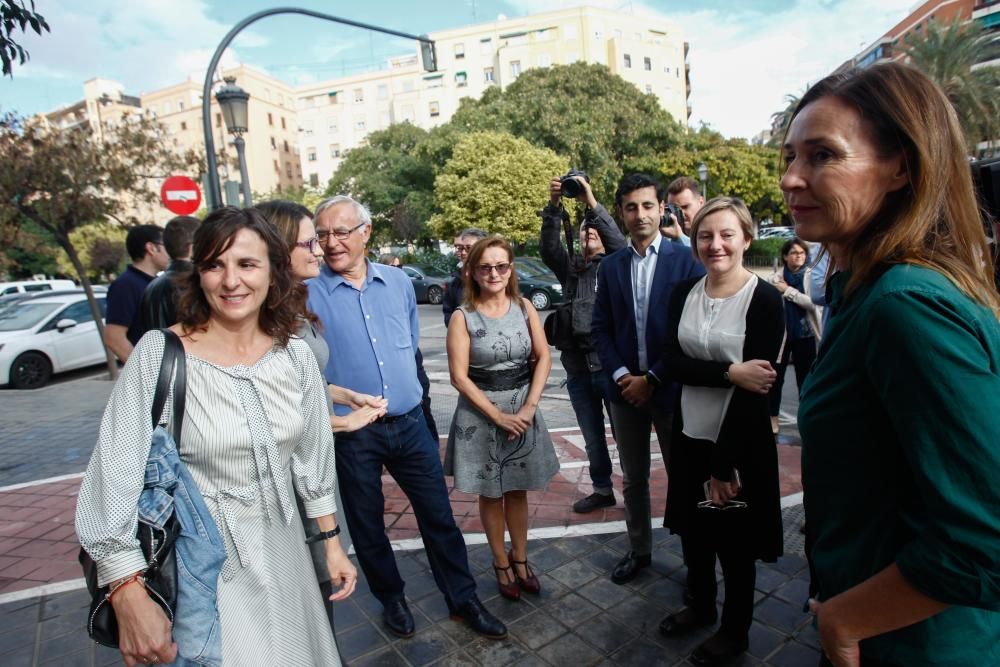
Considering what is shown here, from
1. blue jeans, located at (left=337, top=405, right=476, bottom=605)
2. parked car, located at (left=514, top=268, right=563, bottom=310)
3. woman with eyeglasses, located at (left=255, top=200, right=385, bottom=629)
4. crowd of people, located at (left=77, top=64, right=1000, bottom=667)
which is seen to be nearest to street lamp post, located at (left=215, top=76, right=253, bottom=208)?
crowd of people, located at (left=77, top=64, right=1000, bottom=667)

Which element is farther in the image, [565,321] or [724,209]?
[565,321]

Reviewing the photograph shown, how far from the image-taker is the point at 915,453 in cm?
97

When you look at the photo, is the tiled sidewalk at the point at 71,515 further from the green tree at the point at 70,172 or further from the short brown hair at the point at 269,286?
the green tree at the point at 70,172

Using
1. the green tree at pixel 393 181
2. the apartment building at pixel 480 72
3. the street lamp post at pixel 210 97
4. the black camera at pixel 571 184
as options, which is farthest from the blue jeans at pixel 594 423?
the apartment building at pixel 480 72

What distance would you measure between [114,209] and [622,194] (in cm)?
1058

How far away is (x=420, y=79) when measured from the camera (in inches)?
2437

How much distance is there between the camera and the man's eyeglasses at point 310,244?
262cm

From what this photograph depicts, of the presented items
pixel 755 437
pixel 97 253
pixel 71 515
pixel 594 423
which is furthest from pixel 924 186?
pixel 97 253

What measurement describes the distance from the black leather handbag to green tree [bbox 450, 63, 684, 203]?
26.4m

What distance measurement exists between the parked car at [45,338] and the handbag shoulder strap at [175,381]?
35.9 ft

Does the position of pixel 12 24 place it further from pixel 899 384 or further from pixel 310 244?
pixel 899 384

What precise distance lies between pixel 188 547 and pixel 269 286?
872 mm

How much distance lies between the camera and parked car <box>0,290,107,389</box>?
9.87m

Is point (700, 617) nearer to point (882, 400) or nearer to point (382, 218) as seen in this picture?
point (882, 400)
